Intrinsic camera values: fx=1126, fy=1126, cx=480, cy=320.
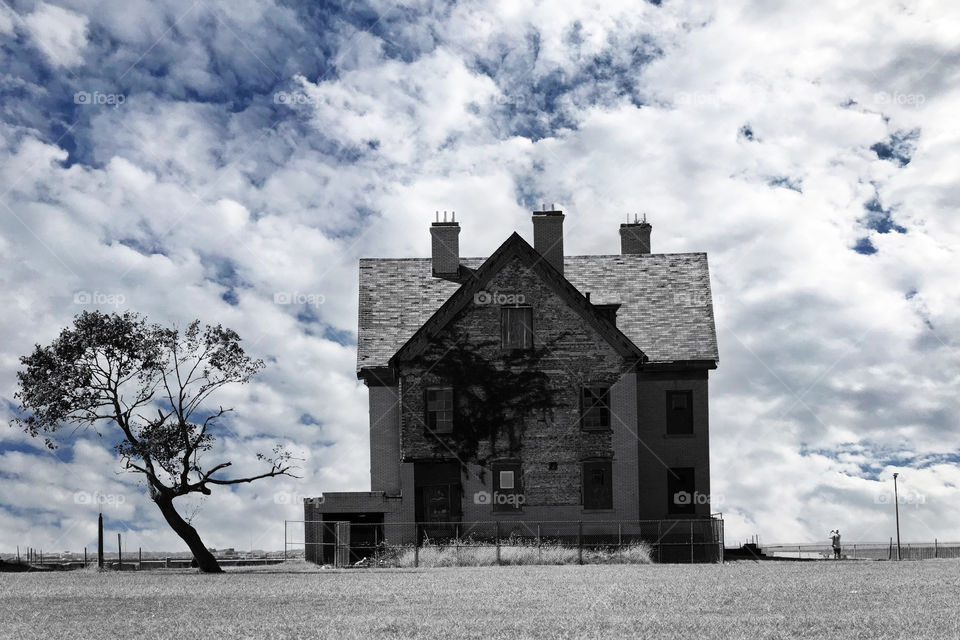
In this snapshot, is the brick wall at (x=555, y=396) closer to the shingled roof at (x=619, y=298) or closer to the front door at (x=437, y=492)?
the front door at (x=437, y=492)

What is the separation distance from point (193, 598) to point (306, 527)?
21.5m

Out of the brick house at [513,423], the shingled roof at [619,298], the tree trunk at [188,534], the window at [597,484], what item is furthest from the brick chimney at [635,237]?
the tree trunk at [188,534]

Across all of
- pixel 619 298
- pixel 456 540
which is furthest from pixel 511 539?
pixel 619 298

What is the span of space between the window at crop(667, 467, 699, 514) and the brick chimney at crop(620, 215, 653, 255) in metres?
12.0

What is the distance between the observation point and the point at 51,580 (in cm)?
3284

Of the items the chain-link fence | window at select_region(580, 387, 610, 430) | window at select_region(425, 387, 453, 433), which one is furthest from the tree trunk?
window at select_region(580, 387, 610, 430)

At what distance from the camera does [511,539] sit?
138ft

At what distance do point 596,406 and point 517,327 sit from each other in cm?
442

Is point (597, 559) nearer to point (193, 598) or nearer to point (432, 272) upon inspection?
point (432, 272)

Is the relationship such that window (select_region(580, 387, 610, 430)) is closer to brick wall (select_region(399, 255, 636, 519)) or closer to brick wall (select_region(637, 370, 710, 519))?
brick wall (select_region(399, 255, 636, 519))

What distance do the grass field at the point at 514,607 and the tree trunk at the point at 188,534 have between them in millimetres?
8922

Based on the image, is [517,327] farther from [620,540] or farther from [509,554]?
[509,554]

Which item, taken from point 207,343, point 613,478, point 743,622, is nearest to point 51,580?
point 207,343

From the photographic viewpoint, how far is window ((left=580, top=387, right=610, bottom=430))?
44438 mm
